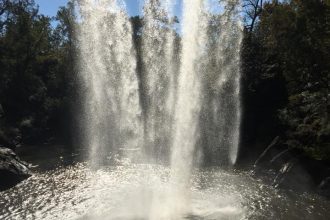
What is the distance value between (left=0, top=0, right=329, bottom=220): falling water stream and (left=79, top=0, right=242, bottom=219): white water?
0.12 meters

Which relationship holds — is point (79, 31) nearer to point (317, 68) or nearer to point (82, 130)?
point (82, 130)

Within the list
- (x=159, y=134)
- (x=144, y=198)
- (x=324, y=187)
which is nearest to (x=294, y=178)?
(x=324, y=187)

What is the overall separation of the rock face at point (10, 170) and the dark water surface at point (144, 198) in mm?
703

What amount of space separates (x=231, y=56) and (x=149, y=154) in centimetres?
1453

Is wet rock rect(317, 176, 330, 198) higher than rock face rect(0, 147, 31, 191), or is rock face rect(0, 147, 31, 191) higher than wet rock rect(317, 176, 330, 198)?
rock face rect(0, 147, 31, 191)

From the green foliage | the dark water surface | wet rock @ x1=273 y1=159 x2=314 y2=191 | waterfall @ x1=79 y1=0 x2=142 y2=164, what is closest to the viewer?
the dark water surface

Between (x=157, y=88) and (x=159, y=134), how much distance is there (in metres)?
6.63

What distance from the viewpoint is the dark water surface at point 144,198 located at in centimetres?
2067

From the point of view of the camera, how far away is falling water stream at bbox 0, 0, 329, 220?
21797mm

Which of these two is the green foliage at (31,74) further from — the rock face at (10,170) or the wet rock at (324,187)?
the wet rock at (324,187)

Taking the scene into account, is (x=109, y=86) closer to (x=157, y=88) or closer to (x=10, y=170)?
(x=157, y=88)

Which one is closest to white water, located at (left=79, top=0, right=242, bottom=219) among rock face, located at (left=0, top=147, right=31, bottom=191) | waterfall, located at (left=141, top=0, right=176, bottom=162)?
waterfall, located at (left=141, top=0, right=176, bottom=162)

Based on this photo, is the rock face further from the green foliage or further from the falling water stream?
the green foliage

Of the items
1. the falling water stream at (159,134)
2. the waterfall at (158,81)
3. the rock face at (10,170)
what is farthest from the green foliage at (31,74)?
the rock face at (10,170)
